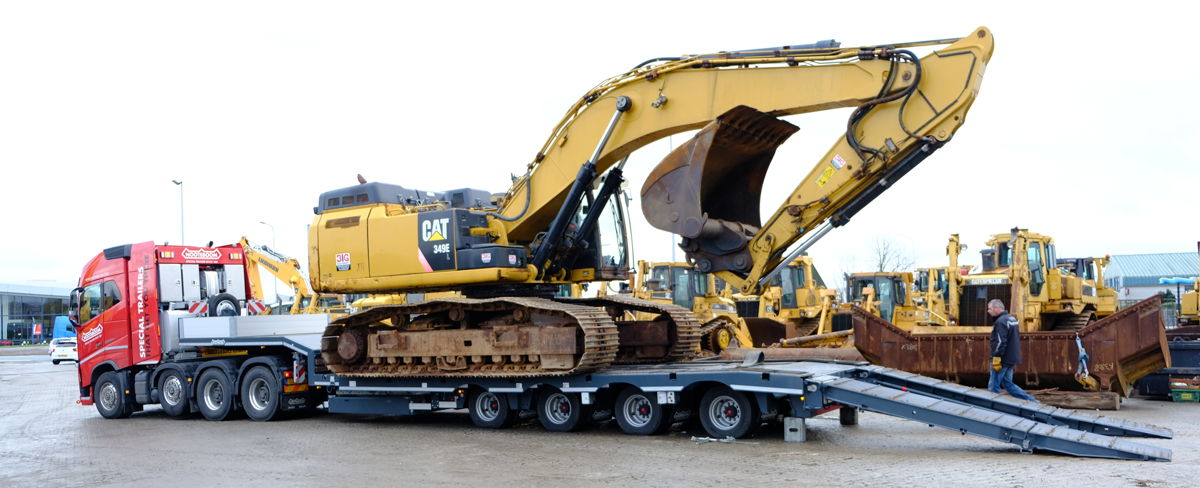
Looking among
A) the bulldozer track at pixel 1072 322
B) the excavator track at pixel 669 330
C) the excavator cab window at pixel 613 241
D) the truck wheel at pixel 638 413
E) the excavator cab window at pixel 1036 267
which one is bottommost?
the truck wheel at pixel 638 413

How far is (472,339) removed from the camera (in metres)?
13.7

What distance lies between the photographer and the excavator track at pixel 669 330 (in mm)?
13883

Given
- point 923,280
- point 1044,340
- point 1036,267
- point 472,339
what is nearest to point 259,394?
point 472,339

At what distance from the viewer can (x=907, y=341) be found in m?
16.7

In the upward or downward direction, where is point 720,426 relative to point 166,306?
downward

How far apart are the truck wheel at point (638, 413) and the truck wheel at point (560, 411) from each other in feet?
1.49

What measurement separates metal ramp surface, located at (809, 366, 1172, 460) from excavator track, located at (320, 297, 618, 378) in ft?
9.57

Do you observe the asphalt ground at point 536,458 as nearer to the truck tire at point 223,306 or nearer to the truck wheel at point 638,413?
the truck wheel at point 638,413

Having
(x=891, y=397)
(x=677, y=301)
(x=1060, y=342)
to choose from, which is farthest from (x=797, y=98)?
(x=677, y=301)

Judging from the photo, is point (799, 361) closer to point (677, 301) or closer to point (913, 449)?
point (913, 449)

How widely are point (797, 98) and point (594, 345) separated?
12.2 feet

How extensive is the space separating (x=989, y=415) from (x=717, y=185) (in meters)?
4.23

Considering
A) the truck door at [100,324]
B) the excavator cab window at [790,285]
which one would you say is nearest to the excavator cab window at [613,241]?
the truck door at [100,324]

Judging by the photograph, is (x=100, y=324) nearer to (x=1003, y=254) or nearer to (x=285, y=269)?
(x=285, y=269)
